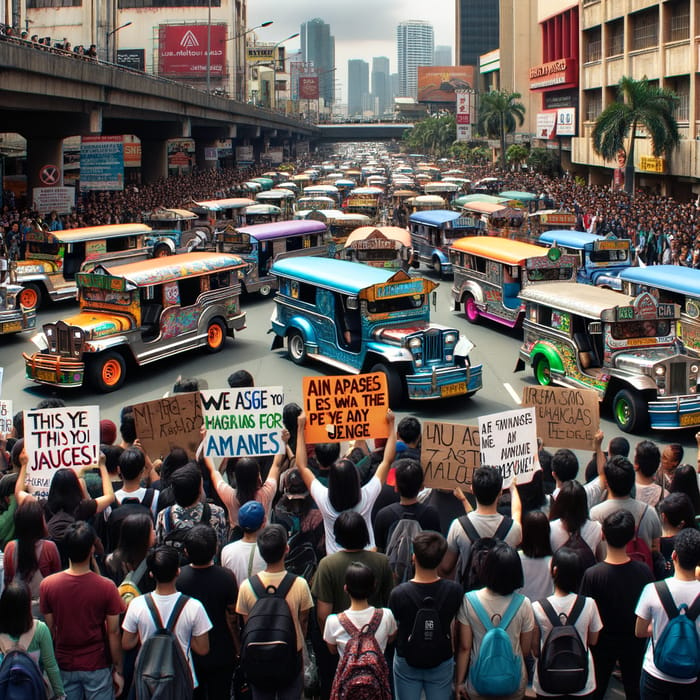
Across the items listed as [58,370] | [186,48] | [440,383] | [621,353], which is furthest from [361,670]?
[186,48]

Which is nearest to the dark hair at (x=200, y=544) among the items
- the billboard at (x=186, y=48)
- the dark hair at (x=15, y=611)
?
A: the dark hair at (x=15, y=611)

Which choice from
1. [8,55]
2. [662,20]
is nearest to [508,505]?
[8,55]

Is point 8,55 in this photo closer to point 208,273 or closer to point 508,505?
point 208,273

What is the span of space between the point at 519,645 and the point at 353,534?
117cm

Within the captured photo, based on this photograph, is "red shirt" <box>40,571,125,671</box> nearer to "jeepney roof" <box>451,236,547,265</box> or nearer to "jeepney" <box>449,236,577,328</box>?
"jeepney" <box>449,236,577,328</box>

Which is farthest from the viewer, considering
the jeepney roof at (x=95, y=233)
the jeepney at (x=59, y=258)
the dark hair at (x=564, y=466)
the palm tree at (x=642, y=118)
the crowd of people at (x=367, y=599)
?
the palm tree at (x=642, y=118)

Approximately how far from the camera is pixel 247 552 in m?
6.51

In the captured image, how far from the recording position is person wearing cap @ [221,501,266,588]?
255 inches

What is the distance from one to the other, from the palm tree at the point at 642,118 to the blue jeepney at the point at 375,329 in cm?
3094

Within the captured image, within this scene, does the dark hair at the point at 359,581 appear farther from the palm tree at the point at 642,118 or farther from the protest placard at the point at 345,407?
the palm tree at the point at 642,118

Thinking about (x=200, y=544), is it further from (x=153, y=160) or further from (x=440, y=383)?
→ (x=153, y=160)

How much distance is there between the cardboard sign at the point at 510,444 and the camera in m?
7.94

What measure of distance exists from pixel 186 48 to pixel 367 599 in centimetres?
10839

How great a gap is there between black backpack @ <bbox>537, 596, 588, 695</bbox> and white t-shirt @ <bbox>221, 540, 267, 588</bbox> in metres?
1.88
